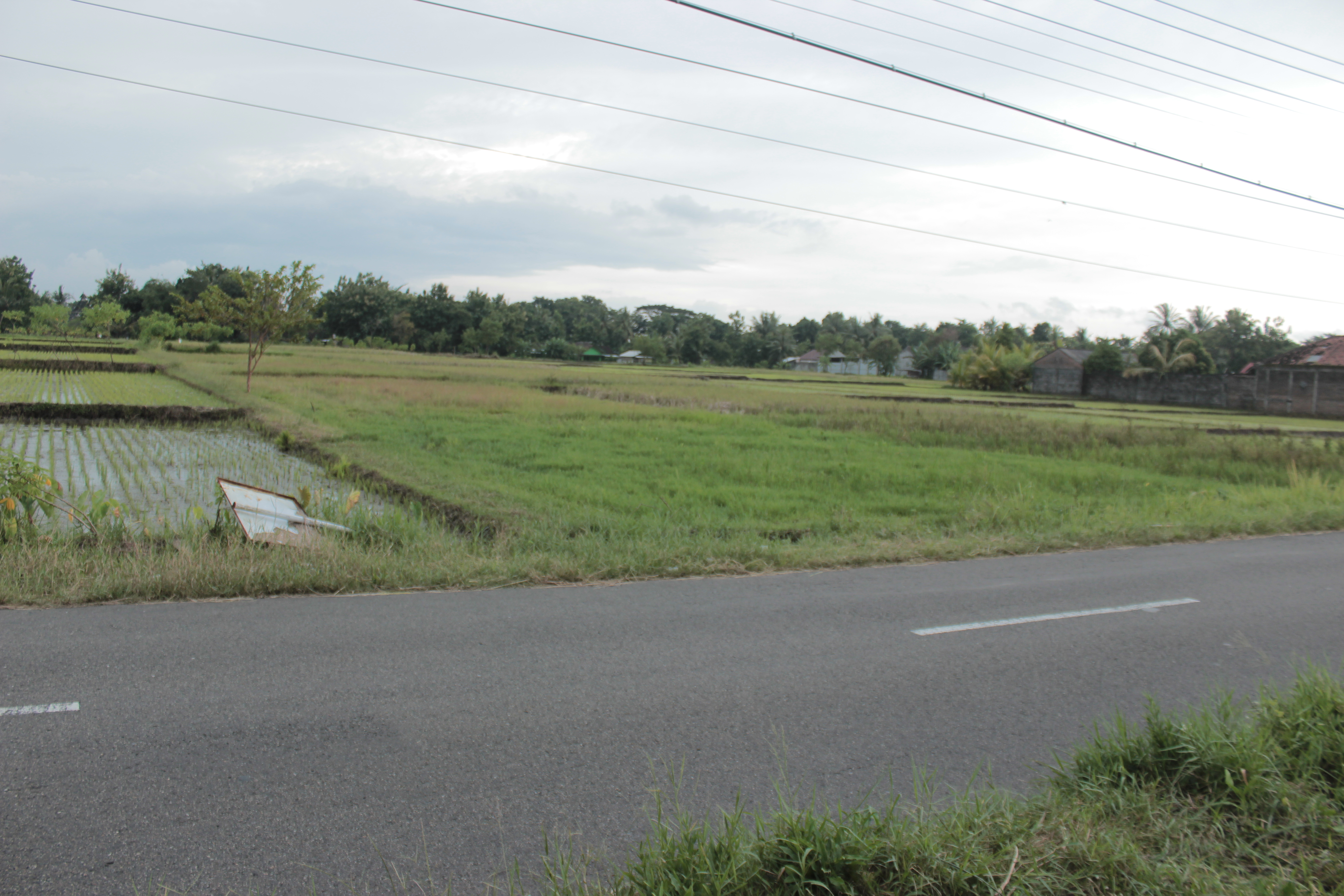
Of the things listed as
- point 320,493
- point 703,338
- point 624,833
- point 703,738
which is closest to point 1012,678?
point 703,738

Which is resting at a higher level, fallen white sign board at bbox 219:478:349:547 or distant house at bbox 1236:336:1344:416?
distant house at bbox 1236:336:1344:416

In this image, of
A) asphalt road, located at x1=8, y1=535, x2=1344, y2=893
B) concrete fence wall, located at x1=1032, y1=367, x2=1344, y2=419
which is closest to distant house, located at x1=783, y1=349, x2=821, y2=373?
concrete fence wall, located at x1=1032, y1=367, x2=1344, y2=419

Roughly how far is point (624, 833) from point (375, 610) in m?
3.69

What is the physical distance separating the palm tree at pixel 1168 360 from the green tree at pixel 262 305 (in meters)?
54.3

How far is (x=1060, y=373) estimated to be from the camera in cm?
6444

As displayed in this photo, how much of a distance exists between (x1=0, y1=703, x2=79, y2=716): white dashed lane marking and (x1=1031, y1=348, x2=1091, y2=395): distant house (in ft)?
223

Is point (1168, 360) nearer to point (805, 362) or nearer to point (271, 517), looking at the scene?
point (271, 517)

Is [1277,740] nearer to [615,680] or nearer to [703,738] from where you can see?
[703,738]

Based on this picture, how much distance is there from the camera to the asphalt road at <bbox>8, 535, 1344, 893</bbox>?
319 cm

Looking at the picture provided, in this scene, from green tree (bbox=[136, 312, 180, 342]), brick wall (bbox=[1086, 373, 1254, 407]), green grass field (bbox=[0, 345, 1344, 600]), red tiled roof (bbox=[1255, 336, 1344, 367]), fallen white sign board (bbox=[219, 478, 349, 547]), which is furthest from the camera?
green tree (bbox=[136, 312, 180, 342])

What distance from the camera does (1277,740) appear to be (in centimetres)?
358

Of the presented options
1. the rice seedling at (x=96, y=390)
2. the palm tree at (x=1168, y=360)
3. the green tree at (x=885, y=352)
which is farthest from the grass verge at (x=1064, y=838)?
the green tree at (x=885, y=352)

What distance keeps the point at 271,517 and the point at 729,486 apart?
25.1 feet

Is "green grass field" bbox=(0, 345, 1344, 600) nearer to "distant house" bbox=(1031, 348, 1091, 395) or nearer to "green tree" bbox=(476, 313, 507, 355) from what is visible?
"distant house" bbox=(1031, 348, 1091, 395)
